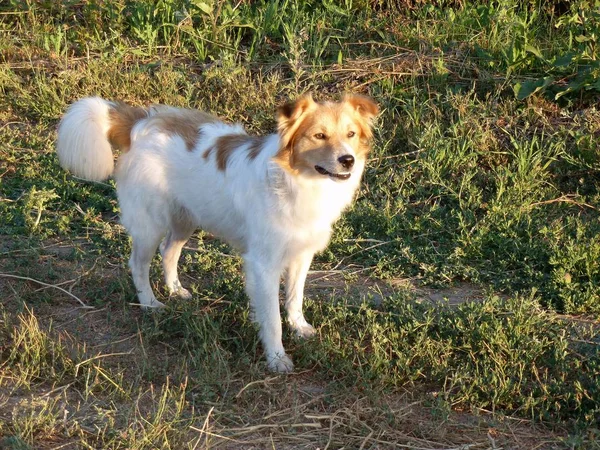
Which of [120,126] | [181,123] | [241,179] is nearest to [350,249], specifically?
[241,179]

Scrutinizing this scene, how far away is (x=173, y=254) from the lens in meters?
5.71

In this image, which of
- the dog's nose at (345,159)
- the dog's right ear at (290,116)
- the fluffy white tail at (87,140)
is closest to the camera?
the dog's nose at (345,159)

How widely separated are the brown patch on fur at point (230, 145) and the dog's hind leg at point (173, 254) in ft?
2.45

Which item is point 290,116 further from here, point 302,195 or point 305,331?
point 305,331

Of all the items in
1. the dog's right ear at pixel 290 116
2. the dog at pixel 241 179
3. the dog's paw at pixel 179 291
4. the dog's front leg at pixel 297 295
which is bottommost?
the dog's paw at pixel 179 291

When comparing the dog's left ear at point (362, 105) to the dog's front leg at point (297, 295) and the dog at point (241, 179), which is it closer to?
the dog at point (241, 179)

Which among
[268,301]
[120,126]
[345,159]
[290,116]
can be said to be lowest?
[268,301]

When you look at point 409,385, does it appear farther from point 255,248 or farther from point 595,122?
point 595,122

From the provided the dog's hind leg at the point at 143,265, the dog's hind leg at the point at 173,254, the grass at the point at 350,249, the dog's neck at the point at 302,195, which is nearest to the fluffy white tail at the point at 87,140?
the dog's hind leg at the point at 143,265

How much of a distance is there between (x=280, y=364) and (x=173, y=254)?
1.38 meters

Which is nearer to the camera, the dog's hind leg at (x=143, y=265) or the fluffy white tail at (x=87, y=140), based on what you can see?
the fluffy white tail at (x=87, y=140)

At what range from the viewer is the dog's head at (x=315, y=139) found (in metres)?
4.59

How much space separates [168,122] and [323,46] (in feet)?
11.0

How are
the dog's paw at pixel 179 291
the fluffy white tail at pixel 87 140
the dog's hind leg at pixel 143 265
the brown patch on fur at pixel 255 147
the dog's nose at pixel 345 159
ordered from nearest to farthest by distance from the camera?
the dog's nose at pixel 345 159, the brown patch on fur at pixel 255 147, the fluffy white tail at pixel 87 140, the dog's hind leg at pixel 143 265, the dog's paw at pixel 179 291
